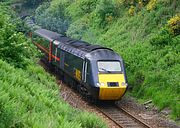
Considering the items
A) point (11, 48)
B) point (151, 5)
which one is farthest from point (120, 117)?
point (151, 5)

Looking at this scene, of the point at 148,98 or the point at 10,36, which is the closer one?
the point at 10,36

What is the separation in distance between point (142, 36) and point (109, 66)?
350 inches

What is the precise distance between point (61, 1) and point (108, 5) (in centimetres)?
1791

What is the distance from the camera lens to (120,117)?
17.1 m

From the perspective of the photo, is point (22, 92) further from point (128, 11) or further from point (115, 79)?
point (128, 11)

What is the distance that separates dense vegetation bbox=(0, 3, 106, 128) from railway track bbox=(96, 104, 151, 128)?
331cm

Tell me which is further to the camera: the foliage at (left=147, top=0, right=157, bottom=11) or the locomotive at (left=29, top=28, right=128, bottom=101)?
the foliage at (left=147, top=0, right=157, bottom=11)

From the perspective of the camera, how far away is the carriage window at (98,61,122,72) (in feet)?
61.3

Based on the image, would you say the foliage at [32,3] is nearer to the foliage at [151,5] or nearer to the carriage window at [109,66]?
the foliage at [151,5]

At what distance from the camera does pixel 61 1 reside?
52.6 m

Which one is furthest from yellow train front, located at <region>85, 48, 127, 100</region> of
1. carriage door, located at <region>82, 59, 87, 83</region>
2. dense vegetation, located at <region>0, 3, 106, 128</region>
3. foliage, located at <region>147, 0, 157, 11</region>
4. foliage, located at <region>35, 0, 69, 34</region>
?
foliage, located at <region>35, 0, 69, 34</region>

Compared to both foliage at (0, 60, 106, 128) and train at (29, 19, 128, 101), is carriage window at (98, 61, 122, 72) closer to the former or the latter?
train at (29, 19, 128, 101)

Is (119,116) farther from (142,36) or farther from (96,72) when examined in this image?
(142,36)

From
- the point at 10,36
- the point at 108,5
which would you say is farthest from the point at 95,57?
the point at 108,5
